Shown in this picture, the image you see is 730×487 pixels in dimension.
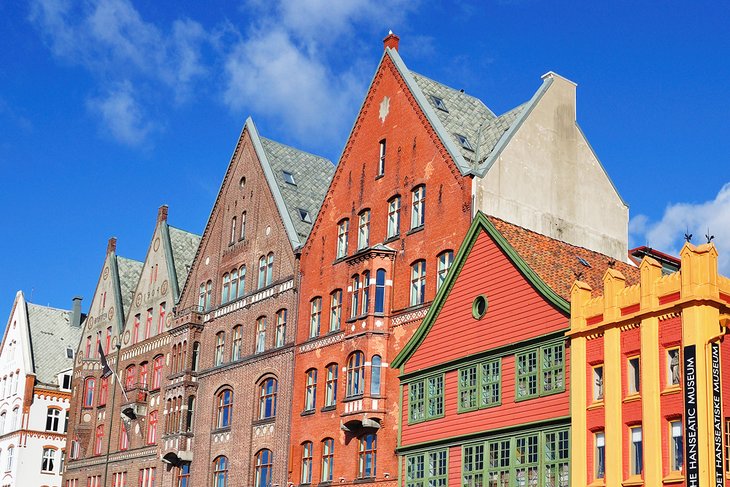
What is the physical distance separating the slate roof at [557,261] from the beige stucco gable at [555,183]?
20.4ft

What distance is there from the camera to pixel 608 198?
56188 millimetres

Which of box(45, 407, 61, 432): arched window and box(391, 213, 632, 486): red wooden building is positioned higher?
box(45, 407, 61, 432): arched window

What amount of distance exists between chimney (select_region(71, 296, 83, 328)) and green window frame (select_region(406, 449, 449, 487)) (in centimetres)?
6288

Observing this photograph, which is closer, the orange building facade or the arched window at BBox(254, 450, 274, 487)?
the orange building facade

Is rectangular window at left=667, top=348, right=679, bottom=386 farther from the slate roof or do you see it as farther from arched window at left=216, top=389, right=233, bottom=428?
arched window at left=216, top=389, right=233, bottom=428

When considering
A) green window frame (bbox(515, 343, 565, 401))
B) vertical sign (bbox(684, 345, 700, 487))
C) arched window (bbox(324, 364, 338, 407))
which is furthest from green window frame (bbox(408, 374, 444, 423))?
vertical sign (bbox(684, 345, 700, 487))

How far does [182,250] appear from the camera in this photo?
254ft

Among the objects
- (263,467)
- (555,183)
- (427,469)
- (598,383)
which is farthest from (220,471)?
(598,383)

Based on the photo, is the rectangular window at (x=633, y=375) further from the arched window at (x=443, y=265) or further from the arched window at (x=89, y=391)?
the arched window at (x=89, y=391)

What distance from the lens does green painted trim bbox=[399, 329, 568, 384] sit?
→ 125 feet

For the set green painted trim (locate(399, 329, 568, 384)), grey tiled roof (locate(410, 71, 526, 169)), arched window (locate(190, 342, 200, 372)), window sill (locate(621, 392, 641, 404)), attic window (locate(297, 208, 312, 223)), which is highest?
grey tiled roof (locate(410, 71, 526, 169))

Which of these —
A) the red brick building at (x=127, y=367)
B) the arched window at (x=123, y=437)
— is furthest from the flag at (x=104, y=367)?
the arched window at (x=123, y=437)

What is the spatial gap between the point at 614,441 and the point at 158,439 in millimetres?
41580

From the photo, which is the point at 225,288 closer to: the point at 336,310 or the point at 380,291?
the point at 336,310
